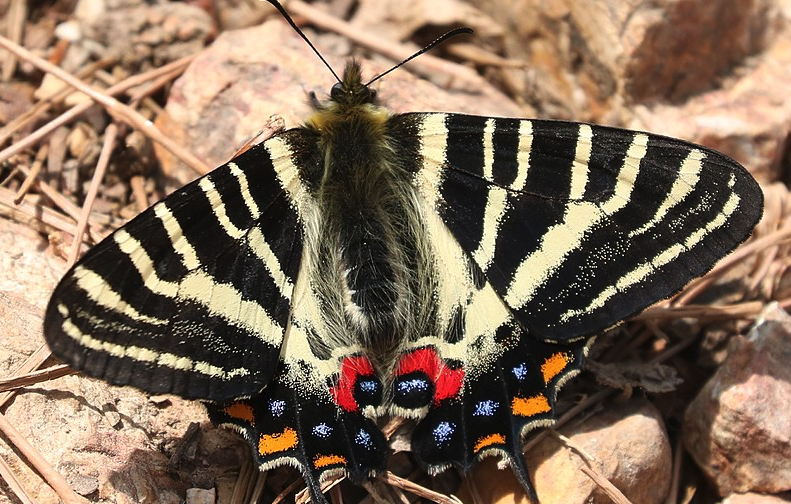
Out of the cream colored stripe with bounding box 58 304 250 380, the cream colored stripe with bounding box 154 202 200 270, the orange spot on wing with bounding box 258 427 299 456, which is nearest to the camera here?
the cream colored stripe with bounding box 58 304 250 380

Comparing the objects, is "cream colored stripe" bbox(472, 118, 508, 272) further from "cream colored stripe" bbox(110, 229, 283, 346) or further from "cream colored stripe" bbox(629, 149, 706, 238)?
"cream colored stripe" bbox(110, 229, 283, 346)

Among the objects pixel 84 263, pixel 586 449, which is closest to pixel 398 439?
pixel 586 449

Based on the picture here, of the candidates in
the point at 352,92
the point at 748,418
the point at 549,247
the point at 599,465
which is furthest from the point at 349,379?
the point at 748,418

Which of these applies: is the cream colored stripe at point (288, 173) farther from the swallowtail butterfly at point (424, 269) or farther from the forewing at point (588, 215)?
the forewing at point (588, 215)

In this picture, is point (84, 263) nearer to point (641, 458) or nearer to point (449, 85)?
point (641, 458)

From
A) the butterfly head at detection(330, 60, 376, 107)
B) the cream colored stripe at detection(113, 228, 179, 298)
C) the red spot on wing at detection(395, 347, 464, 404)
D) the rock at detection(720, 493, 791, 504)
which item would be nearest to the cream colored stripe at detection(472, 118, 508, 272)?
the red spot on wing at detection(395, 347, 464, 404)

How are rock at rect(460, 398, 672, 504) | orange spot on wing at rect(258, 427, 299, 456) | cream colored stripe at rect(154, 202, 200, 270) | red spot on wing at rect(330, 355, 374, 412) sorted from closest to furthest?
cream colored stripe at rect(154, 202, 200, 270) < orange spot on wing at rect(258, 427, 299, 456) < red spot on wing at rect(330, 355, 374, 412) < rock at rect(460, 398, 672, 504)

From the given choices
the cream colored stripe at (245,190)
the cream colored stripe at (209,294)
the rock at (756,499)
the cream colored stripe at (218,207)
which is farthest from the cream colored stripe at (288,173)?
the rock at (756,499)

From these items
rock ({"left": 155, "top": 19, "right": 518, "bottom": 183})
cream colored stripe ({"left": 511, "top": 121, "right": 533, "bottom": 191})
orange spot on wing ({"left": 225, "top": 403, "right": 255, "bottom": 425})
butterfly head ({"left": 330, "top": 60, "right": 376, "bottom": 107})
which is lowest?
orange spot on wing ({"left": 225, "top": 403, "right": 255, "bottom": 425})
